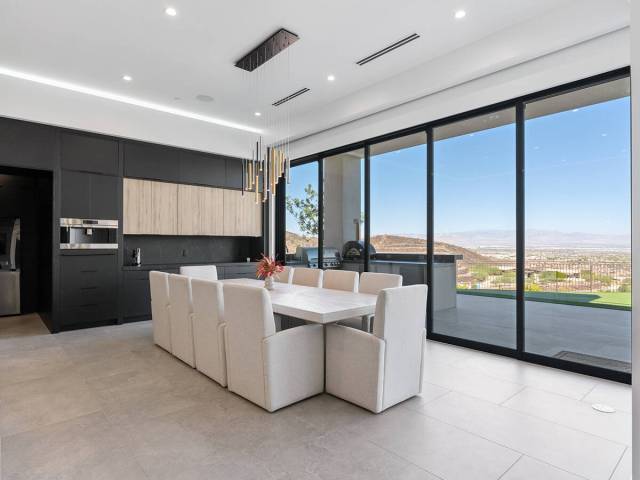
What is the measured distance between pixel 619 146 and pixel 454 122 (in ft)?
5.42

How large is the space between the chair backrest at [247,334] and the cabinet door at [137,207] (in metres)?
3.39

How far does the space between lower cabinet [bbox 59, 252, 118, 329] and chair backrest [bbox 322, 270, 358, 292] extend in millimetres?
3052

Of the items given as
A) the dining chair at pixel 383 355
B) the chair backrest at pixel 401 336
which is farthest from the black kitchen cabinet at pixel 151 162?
the chair backrest at pixel 401 336

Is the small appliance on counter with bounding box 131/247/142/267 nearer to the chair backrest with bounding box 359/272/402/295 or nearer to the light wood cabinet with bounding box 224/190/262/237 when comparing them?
the light wood cabinet with bounding box 224/190/262/237

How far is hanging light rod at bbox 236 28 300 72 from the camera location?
3539 mm

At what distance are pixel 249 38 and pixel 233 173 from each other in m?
3.21

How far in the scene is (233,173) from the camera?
21.7 feet

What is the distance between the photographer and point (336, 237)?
237 inches

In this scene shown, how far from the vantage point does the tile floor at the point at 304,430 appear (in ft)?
6.22

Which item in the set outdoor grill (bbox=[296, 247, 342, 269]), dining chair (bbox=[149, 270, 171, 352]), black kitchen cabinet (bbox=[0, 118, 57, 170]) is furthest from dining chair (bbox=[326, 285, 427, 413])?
black kitchen cabinet (bbox=[0, 118, 57, 170])

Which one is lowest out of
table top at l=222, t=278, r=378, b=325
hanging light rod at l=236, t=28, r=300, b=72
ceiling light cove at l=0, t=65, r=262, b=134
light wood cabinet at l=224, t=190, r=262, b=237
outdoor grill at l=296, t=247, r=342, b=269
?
table top at l=222, t=278, r=378, b=325

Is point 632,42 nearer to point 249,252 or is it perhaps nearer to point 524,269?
point 524,269

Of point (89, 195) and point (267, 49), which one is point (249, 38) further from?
point (89, 195)

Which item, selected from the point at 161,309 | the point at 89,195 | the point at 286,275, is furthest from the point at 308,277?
the point at 89,195
